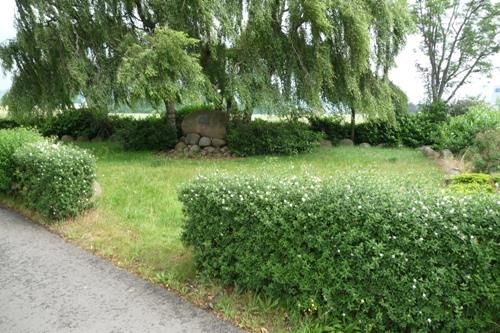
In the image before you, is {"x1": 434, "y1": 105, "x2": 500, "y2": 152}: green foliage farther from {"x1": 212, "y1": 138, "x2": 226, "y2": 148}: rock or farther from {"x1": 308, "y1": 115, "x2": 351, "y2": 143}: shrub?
{"x1": 212, "y1": 138, "x2": 226, "y2": 148}: rock

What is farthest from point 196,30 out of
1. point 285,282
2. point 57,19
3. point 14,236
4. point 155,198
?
point 285,282

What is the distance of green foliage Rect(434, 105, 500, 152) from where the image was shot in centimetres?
1016

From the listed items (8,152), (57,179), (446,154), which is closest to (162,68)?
(8,152)

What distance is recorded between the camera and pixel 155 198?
6.30 metres

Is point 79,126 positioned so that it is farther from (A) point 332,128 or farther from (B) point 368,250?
(B) point 368,250

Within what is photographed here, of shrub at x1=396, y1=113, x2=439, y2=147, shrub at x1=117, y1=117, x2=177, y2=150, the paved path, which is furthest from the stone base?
the paved path

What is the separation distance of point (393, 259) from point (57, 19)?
10.1 m

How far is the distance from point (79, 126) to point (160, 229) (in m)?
12.0

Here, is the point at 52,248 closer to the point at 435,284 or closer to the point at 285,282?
the point at 285,282

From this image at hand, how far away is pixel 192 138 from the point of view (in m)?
11.8

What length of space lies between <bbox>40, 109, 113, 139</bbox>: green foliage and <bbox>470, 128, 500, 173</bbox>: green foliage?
1198cm

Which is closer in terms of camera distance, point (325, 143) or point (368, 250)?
point (368, 250)

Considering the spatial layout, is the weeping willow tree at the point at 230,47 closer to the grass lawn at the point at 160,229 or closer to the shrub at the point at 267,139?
the shrub at the point at 267,139

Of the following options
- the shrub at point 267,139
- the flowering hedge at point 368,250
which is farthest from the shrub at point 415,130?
the flowering hedge at point 368,250
